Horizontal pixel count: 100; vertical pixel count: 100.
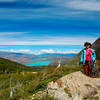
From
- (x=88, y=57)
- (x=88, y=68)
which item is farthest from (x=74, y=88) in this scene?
(x=88, y=57)

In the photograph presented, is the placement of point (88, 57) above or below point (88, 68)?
above

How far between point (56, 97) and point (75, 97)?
976 millimetres

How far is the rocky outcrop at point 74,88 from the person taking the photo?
31.0 ft

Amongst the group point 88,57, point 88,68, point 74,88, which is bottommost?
point 74,88

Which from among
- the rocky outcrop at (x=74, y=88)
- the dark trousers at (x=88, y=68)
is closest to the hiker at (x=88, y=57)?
the dark trousers at (x=88, y=68)

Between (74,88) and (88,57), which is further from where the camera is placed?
(88,57)

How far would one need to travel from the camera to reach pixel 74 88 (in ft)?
33.3

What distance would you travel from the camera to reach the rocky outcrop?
9.45 meters

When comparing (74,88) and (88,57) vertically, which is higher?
(88,57)

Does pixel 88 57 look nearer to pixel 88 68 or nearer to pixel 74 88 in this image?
pixel 88 68

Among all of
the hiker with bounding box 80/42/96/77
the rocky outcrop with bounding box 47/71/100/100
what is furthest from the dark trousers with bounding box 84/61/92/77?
the rocky outcrop with bounding box 47/71/100/100

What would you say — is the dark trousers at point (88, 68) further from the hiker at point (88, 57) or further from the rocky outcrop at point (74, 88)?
the rocky outcrop at point (74, 88)

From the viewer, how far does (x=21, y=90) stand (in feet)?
40.3

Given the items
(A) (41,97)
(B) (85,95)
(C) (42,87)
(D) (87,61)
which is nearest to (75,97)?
(B) (85,95)
